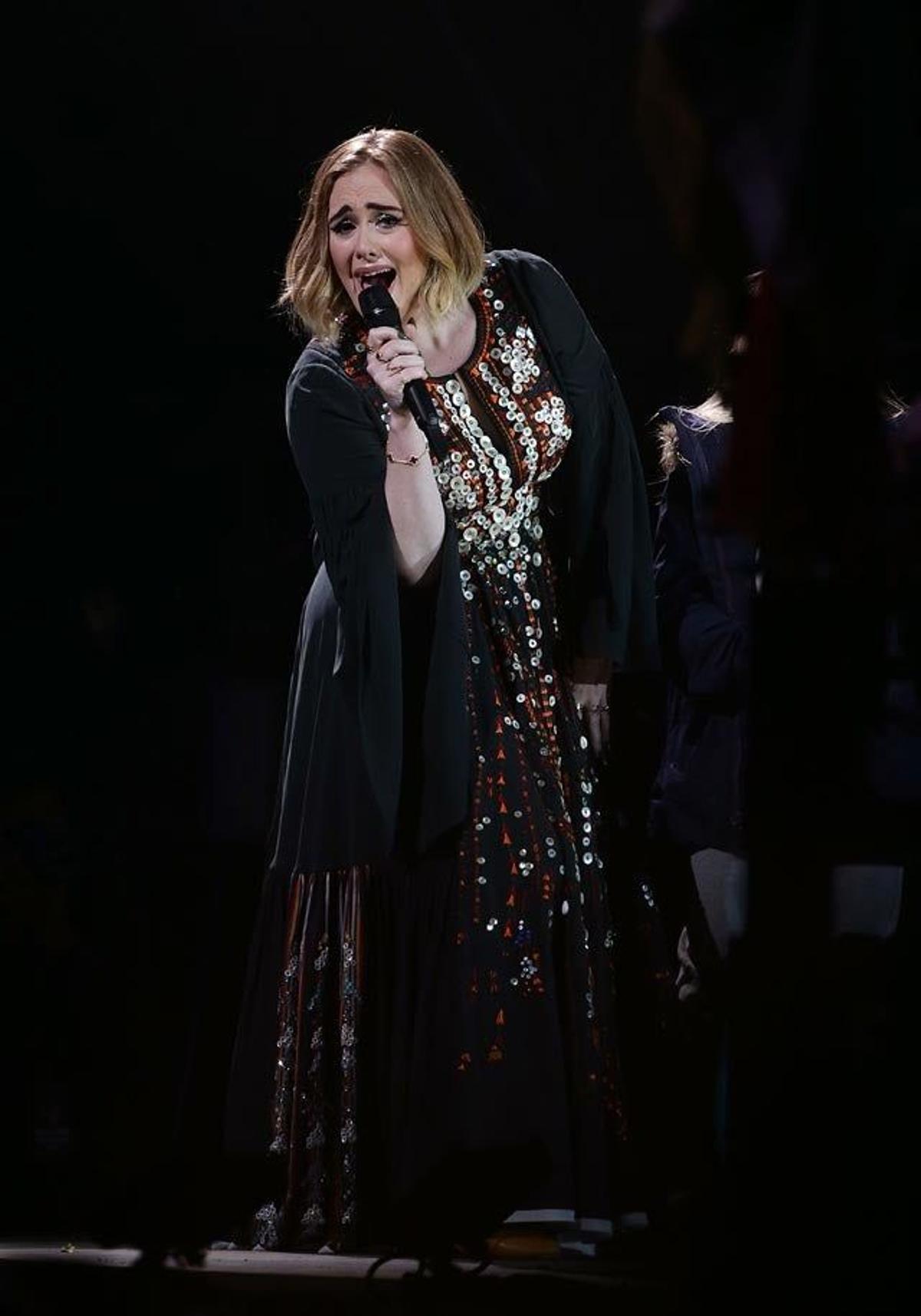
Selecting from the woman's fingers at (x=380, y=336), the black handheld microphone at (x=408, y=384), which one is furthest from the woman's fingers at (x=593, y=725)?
the woman's fingers at (x=380, y=336)

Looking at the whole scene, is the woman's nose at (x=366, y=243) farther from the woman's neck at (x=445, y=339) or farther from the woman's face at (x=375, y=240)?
the woman's neck at (x=445, y=339)

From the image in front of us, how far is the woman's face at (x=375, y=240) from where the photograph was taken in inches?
91.6

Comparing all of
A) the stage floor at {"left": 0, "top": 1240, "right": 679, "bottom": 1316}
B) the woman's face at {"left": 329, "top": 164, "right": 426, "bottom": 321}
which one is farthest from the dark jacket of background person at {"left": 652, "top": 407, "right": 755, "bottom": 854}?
the stage floor at {"left": 0, "top": 1240, "right": 679, "bottom": 1316}

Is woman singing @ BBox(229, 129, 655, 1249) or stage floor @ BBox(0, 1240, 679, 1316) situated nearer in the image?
stage floor @ BBox(0, 1240, 679, 1316)

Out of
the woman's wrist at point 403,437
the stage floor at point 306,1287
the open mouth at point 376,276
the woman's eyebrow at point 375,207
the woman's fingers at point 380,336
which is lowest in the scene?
the stage floor at point 306,1287

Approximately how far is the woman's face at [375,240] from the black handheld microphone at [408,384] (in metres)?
0.08

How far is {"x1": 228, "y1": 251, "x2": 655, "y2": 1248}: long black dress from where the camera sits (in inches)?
83.7

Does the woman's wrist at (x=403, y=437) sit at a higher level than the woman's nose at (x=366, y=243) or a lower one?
lower

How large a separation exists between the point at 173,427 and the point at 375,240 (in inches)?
52.1

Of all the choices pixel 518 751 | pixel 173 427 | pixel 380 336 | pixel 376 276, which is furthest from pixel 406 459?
pixel 173 427

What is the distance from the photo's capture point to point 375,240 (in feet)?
7.63

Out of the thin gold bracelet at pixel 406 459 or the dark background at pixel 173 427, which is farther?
the dark background at pixel 173 427

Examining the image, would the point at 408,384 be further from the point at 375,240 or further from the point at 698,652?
the point at 698,652

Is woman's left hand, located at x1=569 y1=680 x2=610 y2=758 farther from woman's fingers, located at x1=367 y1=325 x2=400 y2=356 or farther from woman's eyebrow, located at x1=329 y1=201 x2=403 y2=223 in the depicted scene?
woman's eyebrow, located at x1=329 y1=201 x2=403 y2=223
